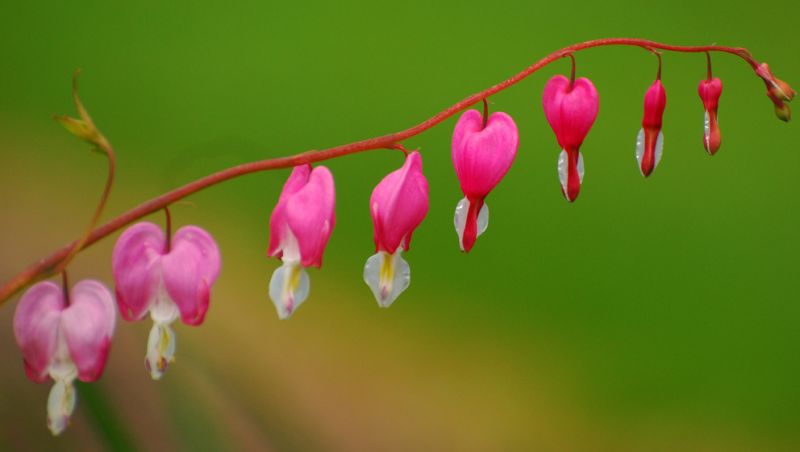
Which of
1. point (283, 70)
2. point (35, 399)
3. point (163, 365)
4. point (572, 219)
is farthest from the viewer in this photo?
point (572, 219)

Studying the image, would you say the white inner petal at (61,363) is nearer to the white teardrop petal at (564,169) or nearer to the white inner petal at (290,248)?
the white inner petal at (290,248)

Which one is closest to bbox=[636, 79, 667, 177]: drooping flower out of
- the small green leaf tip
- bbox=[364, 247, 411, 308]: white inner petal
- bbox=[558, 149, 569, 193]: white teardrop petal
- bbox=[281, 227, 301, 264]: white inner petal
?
bbox=[558, 149, 569, 193]: white teardrop petal

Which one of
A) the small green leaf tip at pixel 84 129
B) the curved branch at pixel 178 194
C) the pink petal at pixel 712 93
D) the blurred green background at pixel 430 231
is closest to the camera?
the small green leaf tip at pixel 84 129

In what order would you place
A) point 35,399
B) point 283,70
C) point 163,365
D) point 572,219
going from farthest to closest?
point 572,219 → point 283,70 → point 35,399 → point 163,365

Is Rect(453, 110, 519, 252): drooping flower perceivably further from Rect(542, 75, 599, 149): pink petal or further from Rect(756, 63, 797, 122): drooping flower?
Rect(756, 63, 797, 122): drooping flower

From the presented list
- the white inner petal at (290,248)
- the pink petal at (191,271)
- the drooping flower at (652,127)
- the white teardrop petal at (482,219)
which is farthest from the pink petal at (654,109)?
the pink petal at (191,271)

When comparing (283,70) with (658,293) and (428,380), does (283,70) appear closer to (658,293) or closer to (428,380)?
(428,380)

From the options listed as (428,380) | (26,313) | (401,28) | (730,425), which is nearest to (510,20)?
(401,28)
